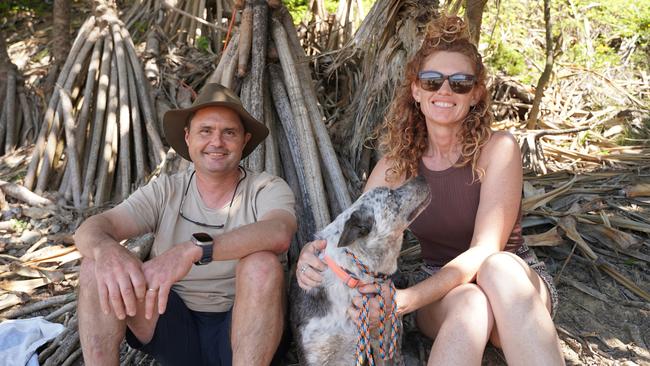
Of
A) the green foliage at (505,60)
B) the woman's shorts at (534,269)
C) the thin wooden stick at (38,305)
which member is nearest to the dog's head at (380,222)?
the woman's shorts at (534,269)

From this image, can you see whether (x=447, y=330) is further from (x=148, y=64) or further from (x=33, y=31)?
(x=33, y=31)

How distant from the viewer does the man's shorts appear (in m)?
2.68

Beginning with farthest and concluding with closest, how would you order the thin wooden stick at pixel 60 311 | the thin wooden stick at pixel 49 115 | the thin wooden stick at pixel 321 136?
the thin wooden stick at pixel 49 115, the thin wooden stick at pixel 321 136, the thin wooden stick at pixel 60 311

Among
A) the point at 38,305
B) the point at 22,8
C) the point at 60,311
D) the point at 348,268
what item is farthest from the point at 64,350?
the point at 22,8

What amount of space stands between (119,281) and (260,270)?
0.60 meters

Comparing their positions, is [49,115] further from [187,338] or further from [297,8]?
[187,338]

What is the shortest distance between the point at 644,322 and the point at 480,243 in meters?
1.56

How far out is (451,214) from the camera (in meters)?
2.84

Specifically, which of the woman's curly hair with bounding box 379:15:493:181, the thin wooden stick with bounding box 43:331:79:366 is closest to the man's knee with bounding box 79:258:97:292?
the thin wooden stick with bounding box 43:331:79:366

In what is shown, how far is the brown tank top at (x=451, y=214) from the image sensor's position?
281 cm

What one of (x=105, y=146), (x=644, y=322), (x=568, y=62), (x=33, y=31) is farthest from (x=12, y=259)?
(x=568, y=62)

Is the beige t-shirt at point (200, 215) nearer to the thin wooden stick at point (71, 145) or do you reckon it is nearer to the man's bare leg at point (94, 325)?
the man's bare leg at point (94, 325)

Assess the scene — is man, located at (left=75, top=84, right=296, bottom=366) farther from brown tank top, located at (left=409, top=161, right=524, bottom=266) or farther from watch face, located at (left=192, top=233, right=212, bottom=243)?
brown tank top, located at (left=409, top=161, right=524, bottom=266)

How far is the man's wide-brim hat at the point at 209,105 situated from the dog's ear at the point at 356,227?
86 cm
